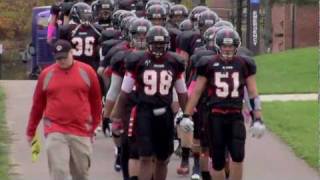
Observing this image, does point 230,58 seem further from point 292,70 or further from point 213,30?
point 292,70

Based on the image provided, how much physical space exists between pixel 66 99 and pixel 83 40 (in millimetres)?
5365

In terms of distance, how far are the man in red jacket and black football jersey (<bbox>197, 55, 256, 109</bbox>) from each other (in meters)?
1.25

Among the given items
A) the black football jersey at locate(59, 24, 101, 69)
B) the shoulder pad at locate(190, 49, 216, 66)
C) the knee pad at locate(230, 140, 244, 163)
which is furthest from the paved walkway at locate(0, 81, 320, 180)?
the knee pad at locate(230, 140, 244, 163)

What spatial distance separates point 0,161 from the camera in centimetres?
1405

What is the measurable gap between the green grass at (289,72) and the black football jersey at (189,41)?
29.5 feet

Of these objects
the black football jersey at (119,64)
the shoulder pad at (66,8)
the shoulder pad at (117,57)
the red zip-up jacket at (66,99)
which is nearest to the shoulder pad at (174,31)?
the shoulder pad at (117,57)

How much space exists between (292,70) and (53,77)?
17798mm

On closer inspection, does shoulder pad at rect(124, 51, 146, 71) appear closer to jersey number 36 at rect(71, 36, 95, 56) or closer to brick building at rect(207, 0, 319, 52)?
jersey number 36 at rect(71, 36, 95, 56)

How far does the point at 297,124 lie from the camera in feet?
59.0

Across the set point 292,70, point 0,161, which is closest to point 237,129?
point 0,161

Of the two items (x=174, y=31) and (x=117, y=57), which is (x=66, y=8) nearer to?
(x=174, y=31)

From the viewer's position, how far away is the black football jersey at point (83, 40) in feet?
51.8

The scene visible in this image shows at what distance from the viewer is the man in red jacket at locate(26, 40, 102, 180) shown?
10492 millimetres

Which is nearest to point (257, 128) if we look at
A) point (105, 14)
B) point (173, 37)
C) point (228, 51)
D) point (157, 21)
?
point (228, 51)
